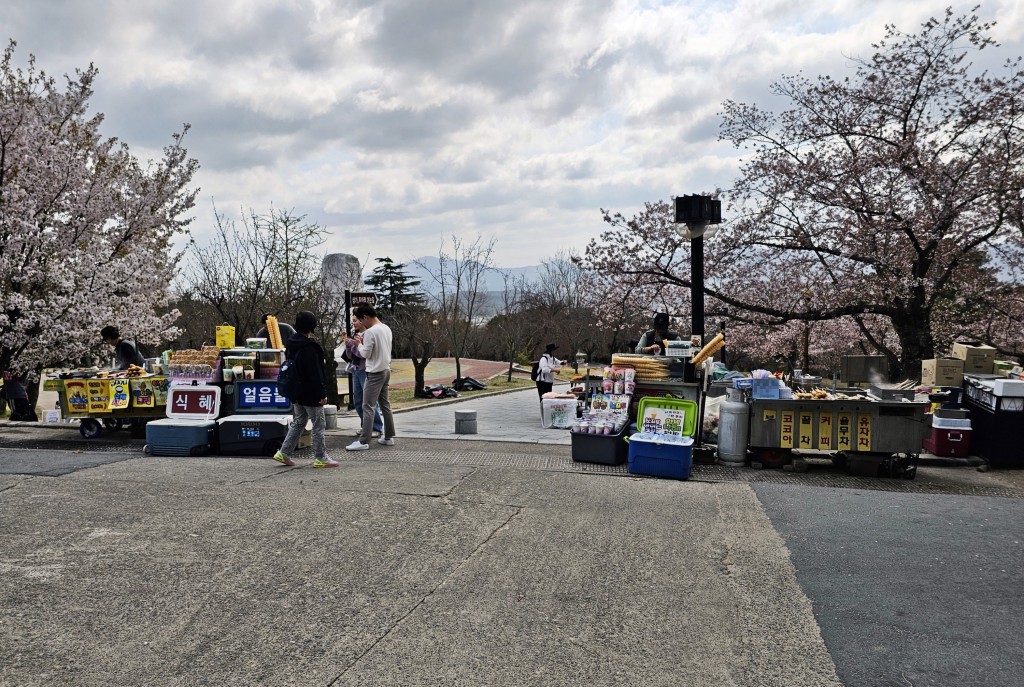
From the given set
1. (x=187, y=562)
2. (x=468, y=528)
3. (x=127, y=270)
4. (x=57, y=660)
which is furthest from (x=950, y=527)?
(x=127, y=270)

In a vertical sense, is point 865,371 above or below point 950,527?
above

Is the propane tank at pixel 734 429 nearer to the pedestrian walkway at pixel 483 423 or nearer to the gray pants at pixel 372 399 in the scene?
the pedestrian walkway at pixel 483 423

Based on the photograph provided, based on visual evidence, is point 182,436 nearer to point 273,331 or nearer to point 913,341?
point 273,331

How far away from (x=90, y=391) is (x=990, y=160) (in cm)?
1687

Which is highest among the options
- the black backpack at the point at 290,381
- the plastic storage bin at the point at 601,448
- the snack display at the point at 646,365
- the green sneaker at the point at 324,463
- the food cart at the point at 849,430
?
the snack display at the point at 646,365

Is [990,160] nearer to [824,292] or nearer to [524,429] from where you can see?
[824,292]

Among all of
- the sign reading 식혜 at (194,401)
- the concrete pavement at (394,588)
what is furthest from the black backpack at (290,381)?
the sign reading 식혜 at (194,401)

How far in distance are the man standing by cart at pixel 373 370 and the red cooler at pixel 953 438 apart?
7.48 m

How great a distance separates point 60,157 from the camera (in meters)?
15.3

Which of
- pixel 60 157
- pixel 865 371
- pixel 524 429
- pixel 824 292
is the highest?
pixel 60 157

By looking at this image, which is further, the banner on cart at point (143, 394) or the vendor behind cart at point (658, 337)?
the banner on cart at point (143, 394)

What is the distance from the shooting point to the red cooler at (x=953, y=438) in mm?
9750

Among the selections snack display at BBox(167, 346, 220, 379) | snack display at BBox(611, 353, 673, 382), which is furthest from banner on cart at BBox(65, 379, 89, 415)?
snack display at BBox(611, 353, 673, 382)

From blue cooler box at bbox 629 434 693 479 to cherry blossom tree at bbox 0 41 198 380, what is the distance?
12282 millimetres
